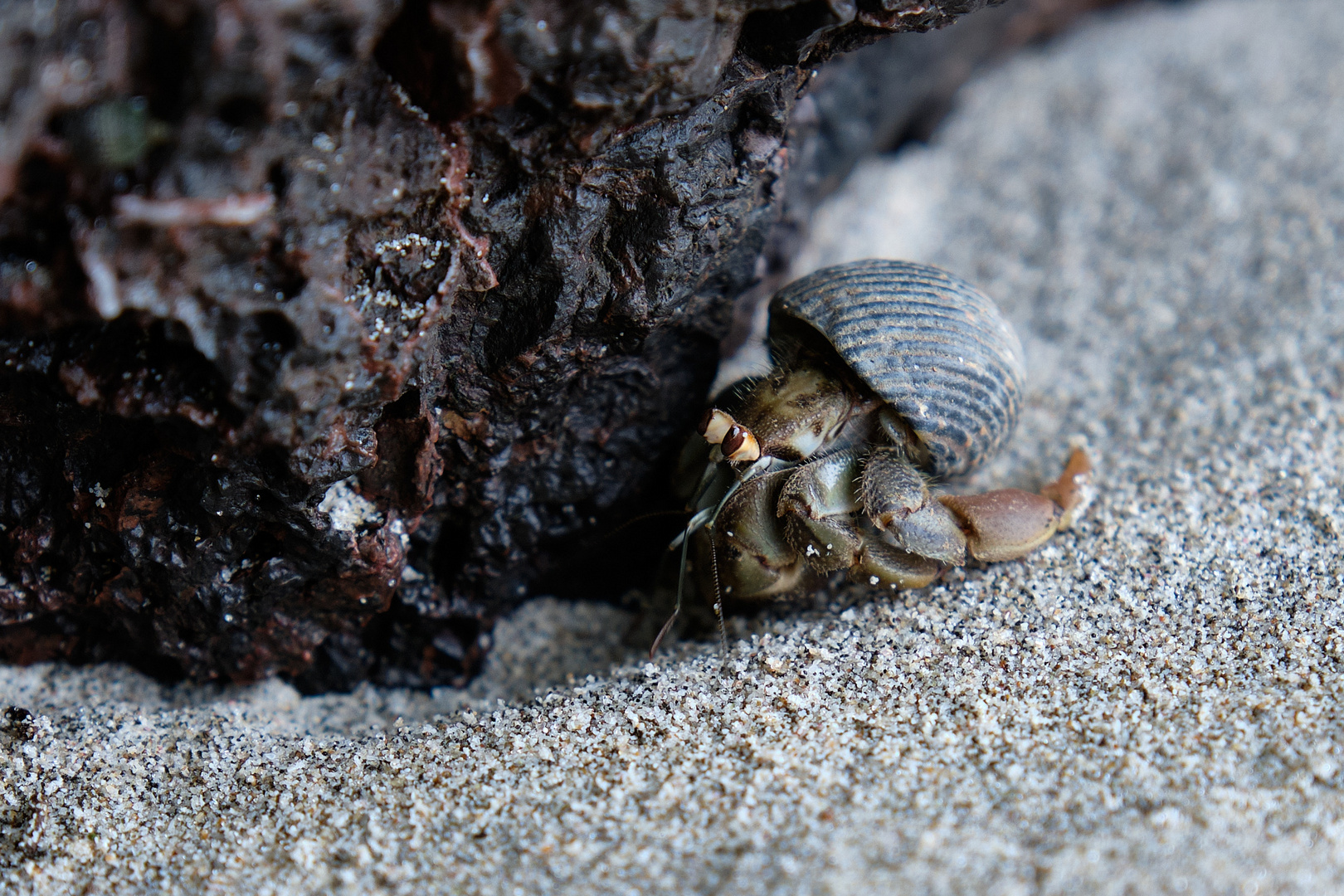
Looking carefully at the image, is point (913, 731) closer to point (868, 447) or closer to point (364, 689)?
point (868, 447)

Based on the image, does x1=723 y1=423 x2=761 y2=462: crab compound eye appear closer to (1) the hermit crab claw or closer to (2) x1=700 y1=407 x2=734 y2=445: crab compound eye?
(2) x1=700 y1=407 x2=734 y2=445: crab compound eye

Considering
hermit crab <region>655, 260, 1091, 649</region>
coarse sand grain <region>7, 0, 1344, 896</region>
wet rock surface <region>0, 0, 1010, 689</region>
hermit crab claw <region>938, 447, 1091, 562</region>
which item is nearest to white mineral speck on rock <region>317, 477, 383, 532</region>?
wet rock surface <region>0, 0, 1010, 689</region>

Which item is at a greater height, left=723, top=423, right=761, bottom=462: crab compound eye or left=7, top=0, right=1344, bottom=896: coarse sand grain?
left=723, top=423, right=761, bottom=462: crab compound eye

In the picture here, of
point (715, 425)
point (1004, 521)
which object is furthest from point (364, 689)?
point (1004, 521)

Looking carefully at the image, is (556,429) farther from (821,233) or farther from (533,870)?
(821,233)

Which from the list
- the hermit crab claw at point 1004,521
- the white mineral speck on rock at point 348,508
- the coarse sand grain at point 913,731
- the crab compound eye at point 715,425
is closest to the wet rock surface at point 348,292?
the white mineral speck on rock at point 348,508
